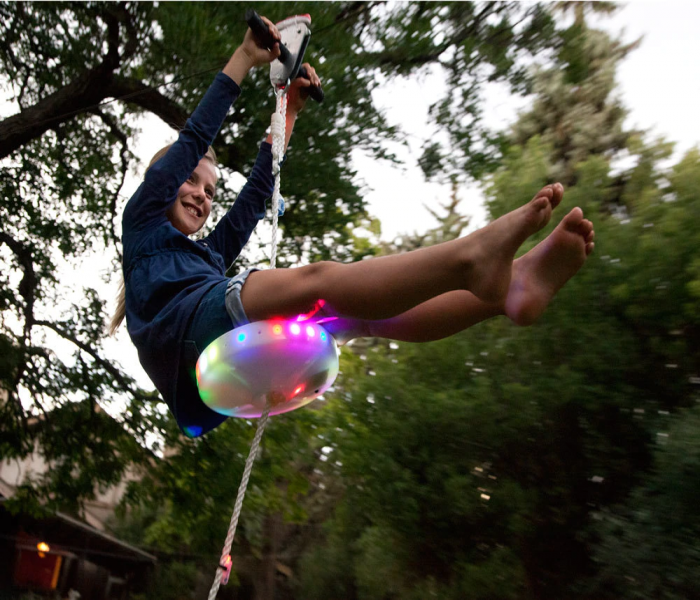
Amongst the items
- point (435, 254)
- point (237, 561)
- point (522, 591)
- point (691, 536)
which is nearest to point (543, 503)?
point (522, 591)

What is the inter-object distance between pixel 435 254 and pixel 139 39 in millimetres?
3383

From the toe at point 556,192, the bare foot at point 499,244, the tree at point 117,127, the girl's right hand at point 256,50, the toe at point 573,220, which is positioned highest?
the tree at point 117,127

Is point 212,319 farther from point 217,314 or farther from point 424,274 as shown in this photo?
point 424,274

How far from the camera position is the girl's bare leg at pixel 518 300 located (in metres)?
1.67

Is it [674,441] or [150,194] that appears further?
[674,441]

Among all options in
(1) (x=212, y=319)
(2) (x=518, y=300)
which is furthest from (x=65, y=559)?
(2) (x=518, y=300)

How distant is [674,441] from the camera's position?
11.6 feet

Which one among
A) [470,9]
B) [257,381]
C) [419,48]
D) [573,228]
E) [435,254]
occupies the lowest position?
[257,381]

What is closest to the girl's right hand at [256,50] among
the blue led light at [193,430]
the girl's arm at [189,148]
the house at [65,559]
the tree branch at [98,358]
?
the girl's arm at [189,148]

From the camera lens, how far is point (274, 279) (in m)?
1.55

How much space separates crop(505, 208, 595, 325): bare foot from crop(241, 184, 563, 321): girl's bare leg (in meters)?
0.17

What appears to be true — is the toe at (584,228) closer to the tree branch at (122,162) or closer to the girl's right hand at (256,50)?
the girl's right hand at (256,50)

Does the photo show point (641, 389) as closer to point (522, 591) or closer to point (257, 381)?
point (522, 591)

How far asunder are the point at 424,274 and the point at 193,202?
41.1 inches
